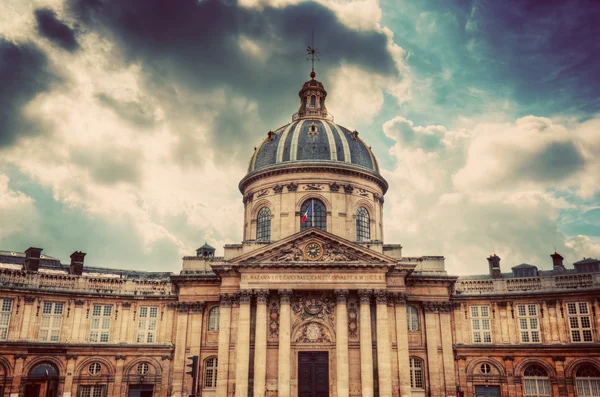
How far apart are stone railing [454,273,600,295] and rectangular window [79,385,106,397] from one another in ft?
104

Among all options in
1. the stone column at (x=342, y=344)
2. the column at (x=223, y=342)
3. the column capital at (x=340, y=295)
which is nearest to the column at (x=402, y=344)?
the stone column at (x=342, y=344)

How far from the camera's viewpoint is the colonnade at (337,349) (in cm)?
3962

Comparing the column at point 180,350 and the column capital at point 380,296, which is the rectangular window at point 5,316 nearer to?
the column at point 180,350

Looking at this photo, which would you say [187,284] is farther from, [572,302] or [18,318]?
[572,302]

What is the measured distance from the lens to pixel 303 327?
138 feet

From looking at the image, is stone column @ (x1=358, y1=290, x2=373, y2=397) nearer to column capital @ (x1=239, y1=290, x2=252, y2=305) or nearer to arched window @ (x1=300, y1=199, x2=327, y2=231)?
column capital @ (x1=239, y1=290, x2=252, y2=305)

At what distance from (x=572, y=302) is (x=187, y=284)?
108 ft

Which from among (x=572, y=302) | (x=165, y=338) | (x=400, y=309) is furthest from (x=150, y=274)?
(x=572, y=302)

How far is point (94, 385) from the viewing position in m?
44.2

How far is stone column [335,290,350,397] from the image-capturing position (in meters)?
39.2

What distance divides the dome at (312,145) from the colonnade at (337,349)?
16228 mm

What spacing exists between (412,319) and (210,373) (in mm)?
17855

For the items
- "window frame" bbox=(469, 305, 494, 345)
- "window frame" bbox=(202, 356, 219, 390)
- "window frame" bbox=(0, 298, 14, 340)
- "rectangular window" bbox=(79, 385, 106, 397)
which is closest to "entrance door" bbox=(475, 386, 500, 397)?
"window frame" bbox=(469, 305, 494, 345)

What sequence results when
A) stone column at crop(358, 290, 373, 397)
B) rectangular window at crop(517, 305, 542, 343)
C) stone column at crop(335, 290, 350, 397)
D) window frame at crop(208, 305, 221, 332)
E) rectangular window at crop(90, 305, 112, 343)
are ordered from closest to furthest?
stone column at crop(335, 290, 350, 397) < stone column at crop(358, 290, 373, 397) < rectangular window at crop(517, 305, 542, 343) < rectangular window at crop(90, 305, 112, 343) < window frame at crop(208, 305, 221, 332)
